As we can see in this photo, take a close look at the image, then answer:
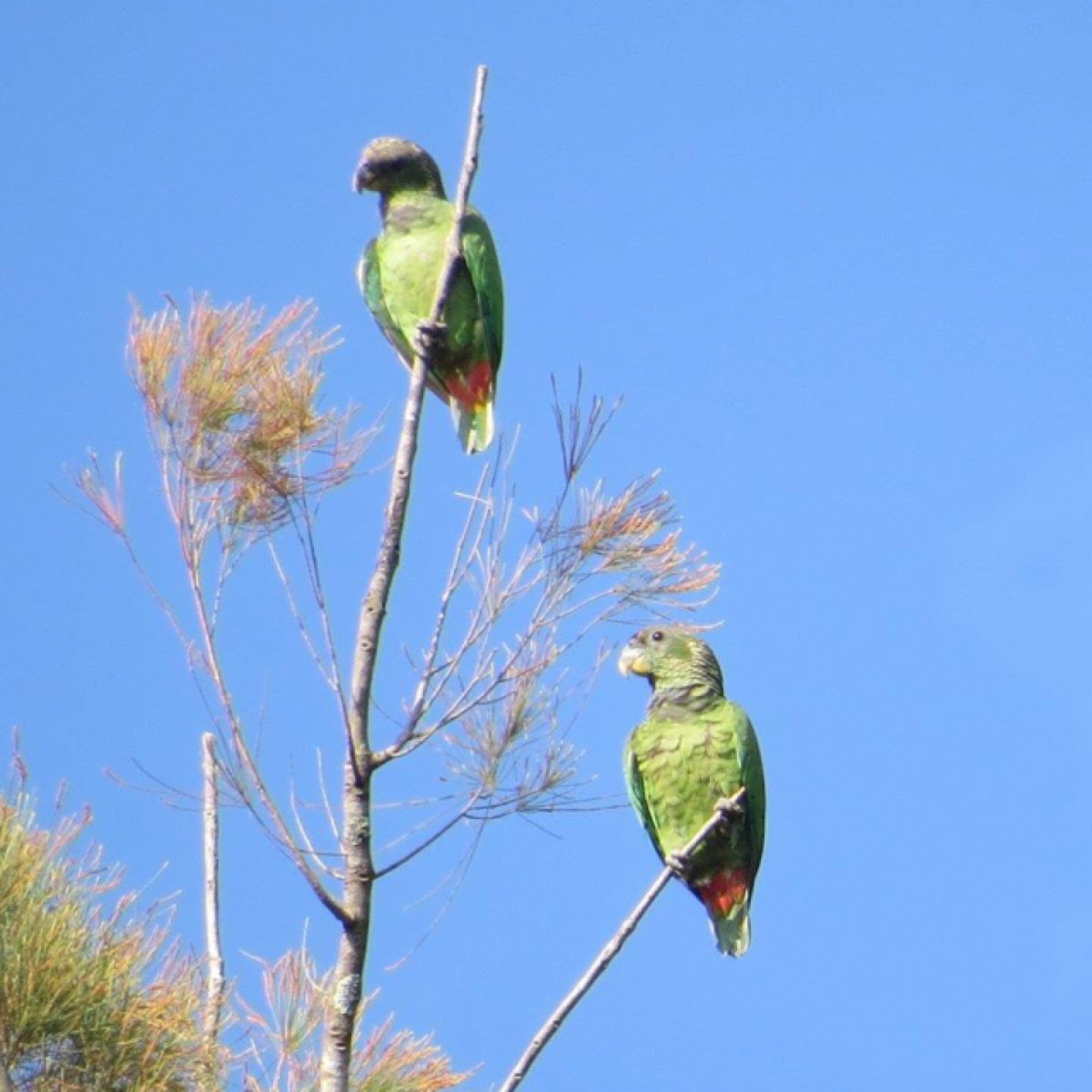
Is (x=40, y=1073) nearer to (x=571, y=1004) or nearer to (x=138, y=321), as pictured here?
(x=571, y=1004)

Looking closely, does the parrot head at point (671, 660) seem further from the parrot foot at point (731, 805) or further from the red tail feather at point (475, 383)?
the red tail feather at point (475, 383)

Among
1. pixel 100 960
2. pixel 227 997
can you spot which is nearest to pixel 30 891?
pixel 100 960

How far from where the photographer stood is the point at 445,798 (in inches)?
139

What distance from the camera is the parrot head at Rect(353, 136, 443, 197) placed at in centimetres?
567

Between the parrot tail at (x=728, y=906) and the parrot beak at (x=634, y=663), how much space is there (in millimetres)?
698

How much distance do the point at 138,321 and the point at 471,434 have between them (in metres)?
2.04

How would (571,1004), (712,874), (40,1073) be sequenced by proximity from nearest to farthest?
(571,1004) < (40,1073) < (712,874)

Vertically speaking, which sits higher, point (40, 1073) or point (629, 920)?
point (629, 920)

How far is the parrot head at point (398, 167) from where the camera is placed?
5672 millimetres

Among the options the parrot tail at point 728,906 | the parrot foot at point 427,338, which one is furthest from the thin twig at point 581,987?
the parrot tail at point 728,906

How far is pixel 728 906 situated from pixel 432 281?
2.21 meters

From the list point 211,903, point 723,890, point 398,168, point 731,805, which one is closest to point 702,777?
point 731,805

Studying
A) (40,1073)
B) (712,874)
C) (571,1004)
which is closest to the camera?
(571,1004)

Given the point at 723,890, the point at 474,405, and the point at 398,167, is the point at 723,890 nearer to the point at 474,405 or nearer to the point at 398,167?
the point at 474,405
